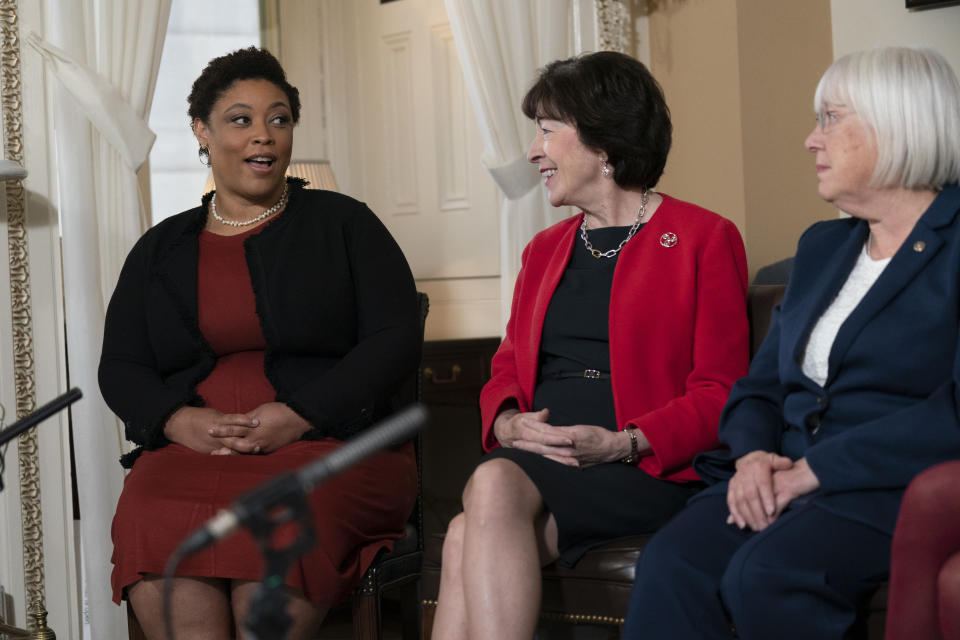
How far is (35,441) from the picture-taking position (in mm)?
2797

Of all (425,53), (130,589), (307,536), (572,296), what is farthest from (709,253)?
(425,53)

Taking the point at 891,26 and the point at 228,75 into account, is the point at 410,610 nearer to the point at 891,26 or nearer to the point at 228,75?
the point at 228,75

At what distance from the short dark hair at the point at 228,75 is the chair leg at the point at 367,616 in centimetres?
116

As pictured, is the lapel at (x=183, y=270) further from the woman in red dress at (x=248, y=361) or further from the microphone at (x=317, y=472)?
the microphone at (x=317, y=472)

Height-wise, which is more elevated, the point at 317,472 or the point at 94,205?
the point at 94,205

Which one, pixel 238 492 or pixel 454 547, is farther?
pixel 238 492

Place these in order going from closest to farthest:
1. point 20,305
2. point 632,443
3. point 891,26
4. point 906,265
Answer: point 906,265 < point 632,443 < point 20,305 < point 891,26

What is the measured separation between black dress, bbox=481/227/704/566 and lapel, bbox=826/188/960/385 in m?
0.47

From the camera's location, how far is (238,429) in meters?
2.27

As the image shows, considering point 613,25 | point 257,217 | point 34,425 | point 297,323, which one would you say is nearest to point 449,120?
point 613,25

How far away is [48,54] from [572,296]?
60.8 inches

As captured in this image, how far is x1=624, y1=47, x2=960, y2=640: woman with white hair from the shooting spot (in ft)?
5.35

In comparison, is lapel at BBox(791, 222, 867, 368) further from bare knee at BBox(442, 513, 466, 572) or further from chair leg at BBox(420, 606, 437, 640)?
chair leg at BBox(420, 606, 437, 640)

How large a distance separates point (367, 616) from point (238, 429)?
0.47 metres
